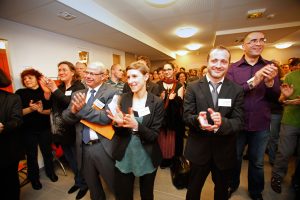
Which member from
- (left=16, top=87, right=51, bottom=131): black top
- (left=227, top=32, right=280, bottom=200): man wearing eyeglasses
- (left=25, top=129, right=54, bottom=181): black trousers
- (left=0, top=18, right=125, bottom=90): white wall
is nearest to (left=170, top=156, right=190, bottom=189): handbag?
(left=227, top=32, right=280, bottom=200): man wearing eyeglasses

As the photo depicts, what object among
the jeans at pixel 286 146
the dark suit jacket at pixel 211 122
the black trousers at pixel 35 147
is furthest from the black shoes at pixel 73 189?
the jeans at pixel 286 146

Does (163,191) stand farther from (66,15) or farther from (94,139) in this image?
(66,15)

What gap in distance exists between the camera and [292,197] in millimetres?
2119

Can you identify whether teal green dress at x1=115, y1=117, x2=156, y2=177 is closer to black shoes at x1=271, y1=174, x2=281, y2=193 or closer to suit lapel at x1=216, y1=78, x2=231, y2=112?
suit lapel at x1=216, y1=78, x2=231, y2=112

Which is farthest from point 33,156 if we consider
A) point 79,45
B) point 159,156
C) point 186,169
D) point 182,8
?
point 182,8

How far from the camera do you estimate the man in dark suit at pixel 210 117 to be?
1.37 meters

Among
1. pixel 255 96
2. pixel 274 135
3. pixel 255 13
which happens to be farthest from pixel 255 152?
pixel 255 13

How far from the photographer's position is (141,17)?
408cm

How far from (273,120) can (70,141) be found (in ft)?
11.2

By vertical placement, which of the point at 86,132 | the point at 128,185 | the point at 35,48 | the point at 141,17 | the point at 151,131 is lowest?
the point at 128,185

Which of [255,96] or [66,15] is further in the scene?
[66,15]

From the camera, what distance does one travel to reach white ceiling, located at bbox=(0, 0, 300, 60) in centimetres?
268

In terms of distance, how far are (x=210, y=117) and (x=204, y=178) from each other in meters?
0.61

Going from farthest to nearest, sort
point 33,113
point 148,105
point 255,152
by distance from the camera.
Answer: point 33,113
point 255,152
point 148,105
